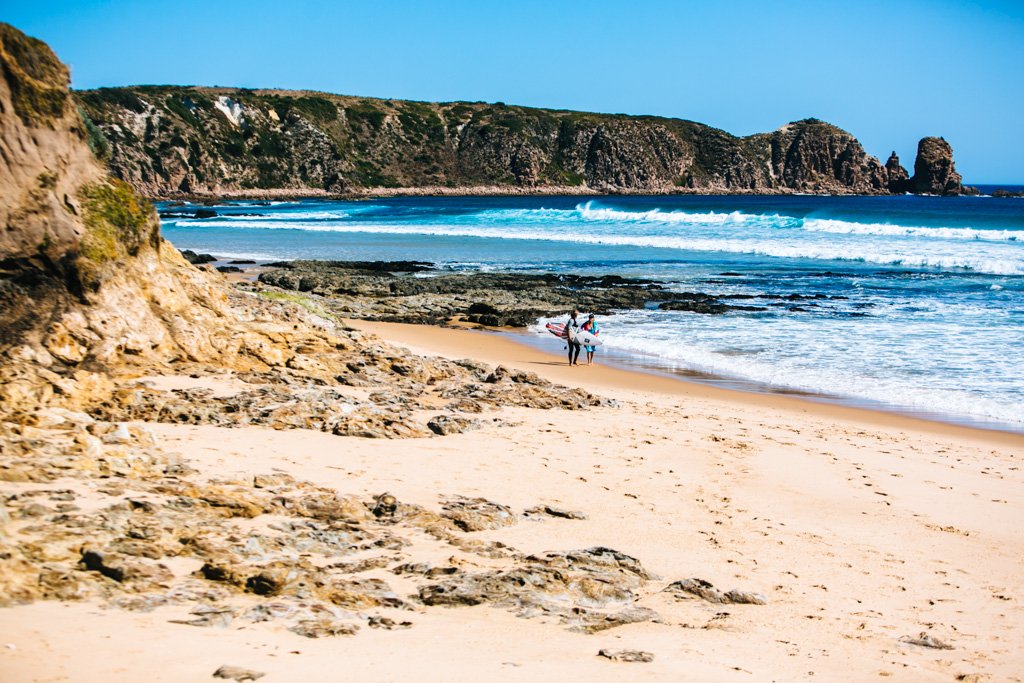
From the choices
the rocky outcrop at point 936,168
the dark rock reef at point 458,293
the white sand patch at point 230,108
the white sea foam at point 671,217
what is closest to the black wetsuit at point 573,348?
the dark rock reef at point 458,293

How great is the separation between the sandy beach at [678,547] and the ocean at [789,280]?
9.79 ft

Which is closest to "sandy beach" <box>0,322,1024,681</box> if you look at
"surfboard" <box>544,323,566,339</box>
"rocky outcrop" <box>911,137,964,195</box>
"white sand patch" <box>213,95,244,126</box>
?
"surfboard" <box>544,323,566,339</box>

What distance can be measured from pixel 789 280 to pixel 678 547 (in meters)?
24.5

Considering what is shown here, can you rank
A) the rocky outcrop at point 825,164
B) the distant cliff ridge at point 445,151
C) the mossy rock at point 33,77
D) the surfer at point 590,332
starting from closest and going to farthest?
the mossy rock at point 33,77 < the surfer at point 590,332 < the distant cliff ridge at point 445,151 < the rocky outcrop at point 825,164

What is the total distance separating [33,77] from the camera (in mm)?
9336

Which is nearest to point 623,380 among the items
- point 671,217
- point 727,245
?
point 727,245

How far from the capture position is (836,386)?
44.8 ft

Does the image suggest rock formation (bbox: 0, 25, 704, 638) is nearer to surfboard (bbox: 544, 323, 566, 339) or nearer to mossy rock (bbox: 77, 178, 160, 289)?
mossy rock (bbox: 77, 178, 160, 289)

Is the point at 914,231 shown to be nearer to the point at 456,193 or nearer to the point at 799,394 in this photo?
the point at 799,394

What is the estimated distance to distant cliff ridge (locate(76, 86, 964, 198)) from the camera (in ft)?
374

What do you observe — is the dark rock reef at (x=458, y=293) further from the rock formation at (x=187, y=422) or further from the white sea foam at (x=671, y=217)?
the white sea foam at (x=671, y=217)

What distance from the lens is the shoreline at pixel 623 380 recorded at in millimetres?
11391

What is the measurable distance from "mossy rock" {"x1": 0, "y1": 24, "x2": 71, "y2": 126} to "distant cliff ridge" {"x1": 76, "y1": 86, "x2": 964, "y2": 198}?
102 meters

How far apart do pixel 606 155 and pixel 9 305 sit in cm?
14117
